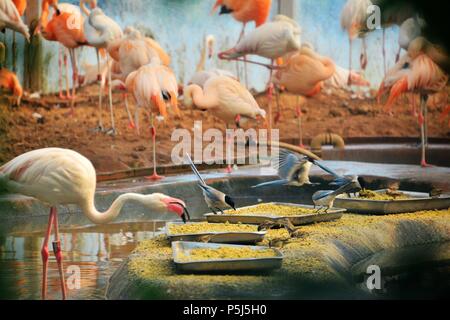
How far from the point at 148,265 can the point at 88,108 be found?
10.1ft

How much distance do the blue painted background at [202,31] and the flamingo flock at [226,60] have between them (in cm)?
5

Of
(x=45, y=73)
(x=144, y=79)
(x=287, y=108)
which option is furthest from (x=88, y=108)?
(x=287, y=108)

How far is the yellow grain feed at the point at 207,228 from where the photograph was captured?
19.3 feet

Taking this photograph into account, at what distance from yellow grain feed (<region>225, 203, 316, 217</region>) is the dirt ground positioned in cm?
159

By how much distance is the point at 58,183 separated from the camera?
5.39 meters

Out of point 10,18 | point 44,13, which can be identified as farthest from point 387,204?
point 10,18

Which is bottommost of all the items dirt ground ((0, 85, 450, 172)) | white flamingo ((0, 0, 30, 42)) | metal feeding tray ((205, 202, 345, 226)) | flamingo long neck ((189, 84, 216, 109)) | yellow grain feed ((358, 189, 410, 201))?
metal feeding tray ((205, 202, 345, 226))

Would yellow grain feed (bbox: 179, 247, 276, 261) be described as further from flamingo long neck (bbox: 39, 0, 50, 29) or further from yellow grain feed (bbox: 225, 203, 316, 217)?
flamingo long neck (bbox: 39, 0, 50, 29)

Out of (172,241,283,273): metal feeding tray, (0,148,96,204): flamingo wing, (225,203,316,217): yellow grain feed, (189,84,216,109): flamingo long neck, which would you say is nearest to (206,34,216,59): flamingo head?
(189,84,216,109): flamingo long neck

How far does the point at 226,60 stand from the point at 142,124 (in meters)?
0.87

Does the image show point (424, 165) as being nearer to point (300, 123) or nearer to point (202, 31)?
point (300, 123)

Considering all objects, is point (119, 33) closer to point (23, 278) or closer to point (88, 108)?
point (88, 108)

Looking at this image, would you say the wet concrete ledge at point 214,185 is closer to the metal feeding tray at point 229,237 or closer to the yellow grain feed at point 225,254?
the metal feeding tray at point 229,237

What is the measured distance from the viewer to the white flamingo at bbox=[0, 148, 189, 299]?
5.38 m
